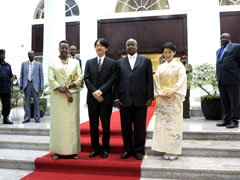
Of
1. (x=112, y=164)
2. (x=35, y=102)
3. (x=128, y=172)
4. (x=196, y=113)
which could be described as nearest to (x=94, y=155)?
(x=112, y=164)

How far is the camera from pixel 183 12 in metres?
9.34

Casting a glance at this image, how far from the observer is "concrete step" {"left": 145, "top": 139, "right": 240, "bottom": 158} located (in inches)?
144

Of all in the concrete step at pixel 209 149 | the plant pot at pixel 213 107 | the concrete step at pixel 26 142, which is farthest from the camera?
the plant pot at pixel 213 107

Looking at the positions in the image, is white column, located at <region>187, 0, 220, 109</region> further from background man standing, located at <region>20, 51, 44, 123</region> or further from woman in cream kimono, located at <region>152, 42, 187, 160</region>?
background man standing, located at <region>20, 51, 44, 123</region>

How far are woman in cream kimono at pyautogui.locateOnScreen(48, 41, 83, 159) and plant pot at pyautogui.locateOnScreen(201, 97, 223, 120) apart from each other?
349cm

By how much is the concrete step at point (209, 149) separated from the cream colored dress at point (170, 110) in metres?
0.32

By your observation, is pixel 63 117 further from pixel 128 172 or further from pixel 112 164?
pixel 128 172

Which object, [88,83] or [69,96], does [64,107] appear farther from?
[88,83]

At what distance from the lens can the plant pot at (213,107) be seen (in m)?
5.71

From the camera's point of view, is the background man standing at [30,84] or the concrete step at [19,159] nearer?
the concrete step at [19,159]

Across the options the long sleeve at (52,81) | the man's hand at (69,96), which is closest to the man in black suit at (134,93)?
the man's hand at (69,96)

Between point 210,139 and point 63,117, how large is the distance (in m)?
2.59

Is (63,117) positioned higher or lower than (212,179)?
higher

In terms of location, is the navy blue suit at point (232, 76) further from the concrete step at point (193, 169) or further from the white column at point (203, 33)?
the white column at point (203, 33)
